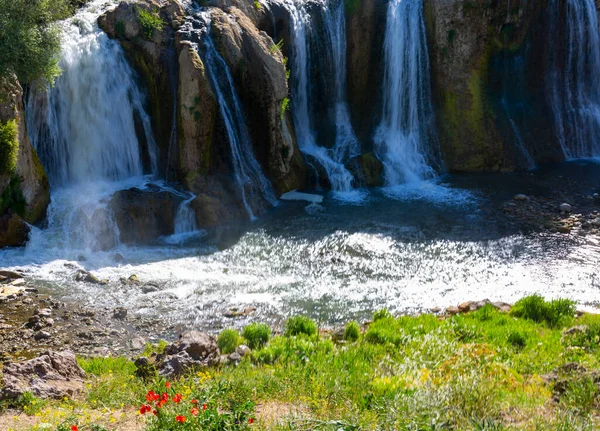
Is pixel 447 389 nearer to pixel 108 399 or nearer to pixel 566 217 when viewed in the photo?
pixel 108 399

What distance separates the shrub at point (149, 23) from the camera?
801 inches

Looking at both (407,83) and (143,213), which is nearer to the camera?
(143,213)

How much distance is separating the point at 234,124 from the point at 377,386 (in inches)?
577

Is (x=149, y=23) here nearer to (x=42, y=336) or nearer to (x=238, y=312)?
(x=238, y=312)

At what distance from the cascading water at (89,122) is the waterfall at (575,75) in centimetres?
1780

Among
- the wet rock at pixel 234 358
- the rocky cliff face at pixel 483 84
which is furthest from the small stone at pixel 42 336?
the rocky cliff face at pixel 483 84

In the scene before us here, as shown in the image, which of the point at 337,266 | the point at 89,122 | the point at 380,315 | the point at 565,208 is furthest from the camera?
the point at 565,208

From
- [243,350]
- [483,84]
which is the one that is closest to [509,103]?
[483,84]

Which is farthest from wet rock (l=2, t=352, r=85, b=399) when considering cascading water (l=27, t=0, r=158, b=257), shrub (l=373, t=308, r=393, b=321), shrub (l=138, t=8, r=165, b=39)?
shrub (l=138, t=8, r=165, b=39)

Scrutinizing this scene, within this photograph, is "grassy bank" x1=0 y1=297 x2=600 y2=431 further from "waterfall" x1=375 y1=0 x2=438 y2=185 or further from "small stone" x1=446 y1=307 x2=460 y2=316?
"waterfall" x1=375 y1=0 x2=438 y2=185

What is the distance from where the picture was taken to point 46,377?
846cm

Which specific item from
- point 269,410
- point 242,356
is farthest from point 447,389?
point 242,356

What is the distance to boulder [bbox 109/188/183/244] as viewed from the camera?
17469mm

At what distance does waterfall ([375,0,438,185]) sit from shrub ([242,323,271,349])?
15585 mm
